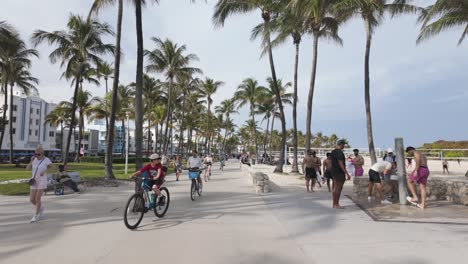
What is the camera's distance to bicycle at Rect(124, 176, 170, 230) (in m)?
7.14

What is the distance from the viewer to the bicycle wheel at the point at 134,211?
7.06 metres

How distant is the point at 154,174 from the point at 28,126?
7590 cm

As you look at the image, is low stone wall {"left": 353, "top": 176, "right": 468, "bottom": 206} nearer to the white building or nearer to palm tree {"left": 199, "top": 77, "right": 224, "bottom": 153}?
palm tree {"left": 199, "top": 77, "right": 224, "bottom": 153}

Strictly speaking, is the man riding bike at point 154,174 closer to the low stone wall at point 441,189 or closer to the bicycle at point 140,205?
the bicycle at point 140,205

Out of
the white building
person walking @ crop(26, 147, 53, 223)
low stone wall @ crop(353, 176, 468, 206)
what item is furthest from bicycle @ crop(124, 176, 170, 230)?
the white building

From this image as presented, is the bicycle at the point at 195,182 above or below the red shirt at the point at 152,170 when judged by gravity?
below

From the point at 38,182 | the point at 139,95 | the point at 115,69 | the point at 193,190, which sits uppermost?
the point at 115,69

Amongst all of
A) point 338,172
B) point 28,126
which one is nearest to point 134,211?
point 338,172

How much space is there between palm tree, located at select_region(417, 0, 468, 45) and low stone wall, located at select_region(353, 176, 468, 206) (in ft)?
29.5

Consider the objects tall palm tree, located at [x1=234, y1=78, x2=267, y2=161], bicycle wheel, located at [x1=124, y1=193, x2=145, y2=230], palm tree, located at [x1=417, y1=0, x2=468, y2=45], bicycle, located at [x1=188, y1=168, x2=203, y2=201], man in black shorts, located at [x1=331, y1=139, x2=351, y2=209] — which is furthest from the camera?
tall palm tree, located at [x1=234, y1=78, x2=267, y2=161]

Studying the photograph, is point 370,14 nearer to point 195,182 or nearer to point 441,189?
point 441,189

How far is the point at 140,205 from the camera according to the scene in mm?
7559

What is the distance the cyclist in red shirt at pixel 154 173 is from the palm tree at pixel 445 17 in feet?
47.7

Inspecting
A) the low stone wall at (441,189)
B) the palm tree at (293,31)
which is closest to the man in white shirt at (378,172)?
the low stone wall at (441,189)
